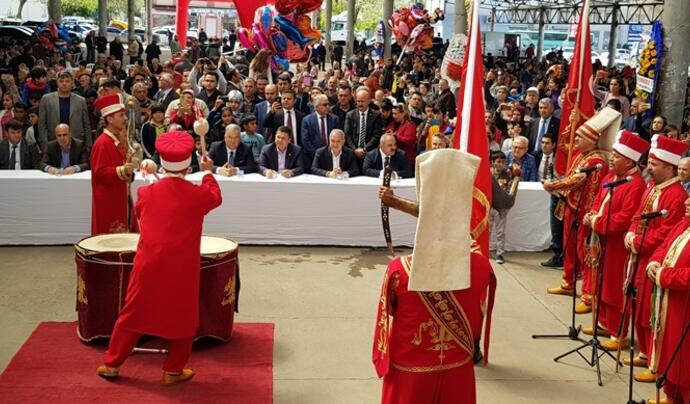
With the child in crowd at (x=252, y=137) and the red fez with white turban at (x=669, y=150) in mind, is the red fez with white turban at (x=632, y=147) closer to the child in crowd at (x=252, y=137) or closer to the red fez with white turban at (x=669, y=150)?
the red fez with white turban at (x=669, y=150)

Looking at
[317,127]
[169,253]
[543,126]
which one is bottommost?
[169,253]

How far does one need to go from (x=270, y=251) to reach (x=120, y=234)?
9.45 feet

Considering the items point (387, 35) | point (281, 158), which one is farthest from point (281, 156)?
point (387, 35)

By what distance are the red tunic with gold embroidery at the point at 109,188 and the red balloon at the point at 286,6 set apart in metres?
7.68

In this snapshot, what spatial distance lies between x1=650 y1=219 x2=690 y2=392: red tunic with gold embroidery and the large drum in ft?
10.5

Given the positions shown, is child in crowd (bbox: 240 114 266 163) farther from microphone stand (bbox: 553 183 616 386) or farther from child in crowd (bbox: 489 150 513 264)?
microphone stand (bbox: 553 183 616 386)

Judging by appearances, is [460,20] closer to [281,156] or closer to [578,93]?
[281,156]

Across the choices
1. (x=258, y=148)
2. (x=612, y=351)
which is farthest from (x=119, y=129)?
(x=612, y=351)

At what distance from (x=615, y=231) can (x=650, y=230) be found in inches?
22.8

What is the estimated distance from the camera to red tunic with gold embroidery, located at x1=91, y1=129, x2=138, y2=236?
→ 7.33 m

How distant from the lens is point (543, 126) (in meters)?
11.6

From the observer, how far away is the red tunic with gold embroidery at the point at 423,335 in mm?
4395

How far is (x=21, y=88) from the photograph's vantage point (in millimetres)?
16219

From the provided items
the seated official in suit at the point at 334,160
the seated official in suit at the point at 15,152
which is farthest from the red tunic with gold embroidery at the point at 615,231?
the seated official in suit at the point at 15,152
